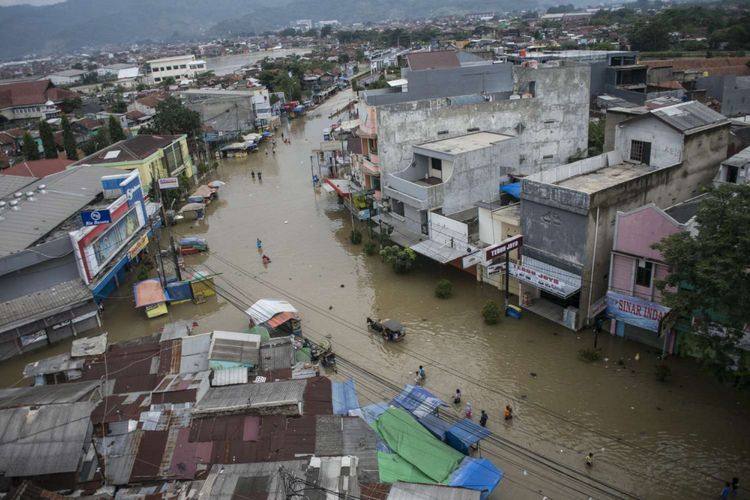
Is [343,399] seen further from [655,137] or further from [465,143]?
[465,143]

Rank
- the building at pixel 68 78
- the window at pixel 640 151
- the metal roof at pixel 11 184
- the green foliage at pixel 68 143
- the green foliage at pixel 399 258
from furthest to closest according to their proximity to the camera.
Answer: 1. the building at pixel 68 78
2. the green foliage at pixel 68 143
3. the metal roof at pixel 11 184
4. the green foliage at pixel 399 258
5. the window at pixel 640 151

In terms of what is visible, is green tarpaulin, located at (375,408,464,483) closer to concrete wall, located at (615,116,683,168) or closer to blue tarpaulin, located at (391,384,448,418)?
blue tarpaulin, located at (391,384,448,418)

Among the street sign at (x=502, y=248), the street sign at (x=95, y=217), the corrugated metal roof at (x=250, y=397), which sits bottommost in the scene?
the corrugated metal roof at (x=250, y=397)

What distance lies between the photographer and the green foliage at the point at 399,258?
27047 mm

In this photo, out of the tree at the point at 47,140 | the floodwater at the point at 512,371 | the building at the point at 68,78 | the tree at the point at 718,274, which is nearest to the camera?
the tree at the point at 718,274

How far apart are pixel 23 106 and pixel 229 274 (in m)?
72.3

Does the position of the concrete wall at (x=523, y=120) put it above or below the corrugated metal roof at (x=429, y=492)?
above

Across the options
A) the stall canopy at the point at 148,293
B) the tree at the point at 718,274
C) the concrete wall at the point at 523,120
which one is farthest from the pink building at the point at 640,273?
the stall canopy at the point at 148,293

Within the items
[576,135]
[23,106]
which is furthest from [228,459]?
[23,106]

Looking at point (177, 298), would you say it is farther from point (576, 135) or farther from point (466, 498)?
point (576, 135)

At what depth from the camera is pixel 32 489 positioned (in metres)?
11.7

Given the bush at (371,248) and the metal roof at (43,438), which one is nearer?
the metal roof at (43,438)

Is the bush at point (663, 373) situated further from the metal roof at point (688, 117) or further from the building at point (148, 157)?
the building at point (148, 157)

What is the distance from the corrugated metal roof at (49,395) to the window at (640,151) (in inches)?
925
